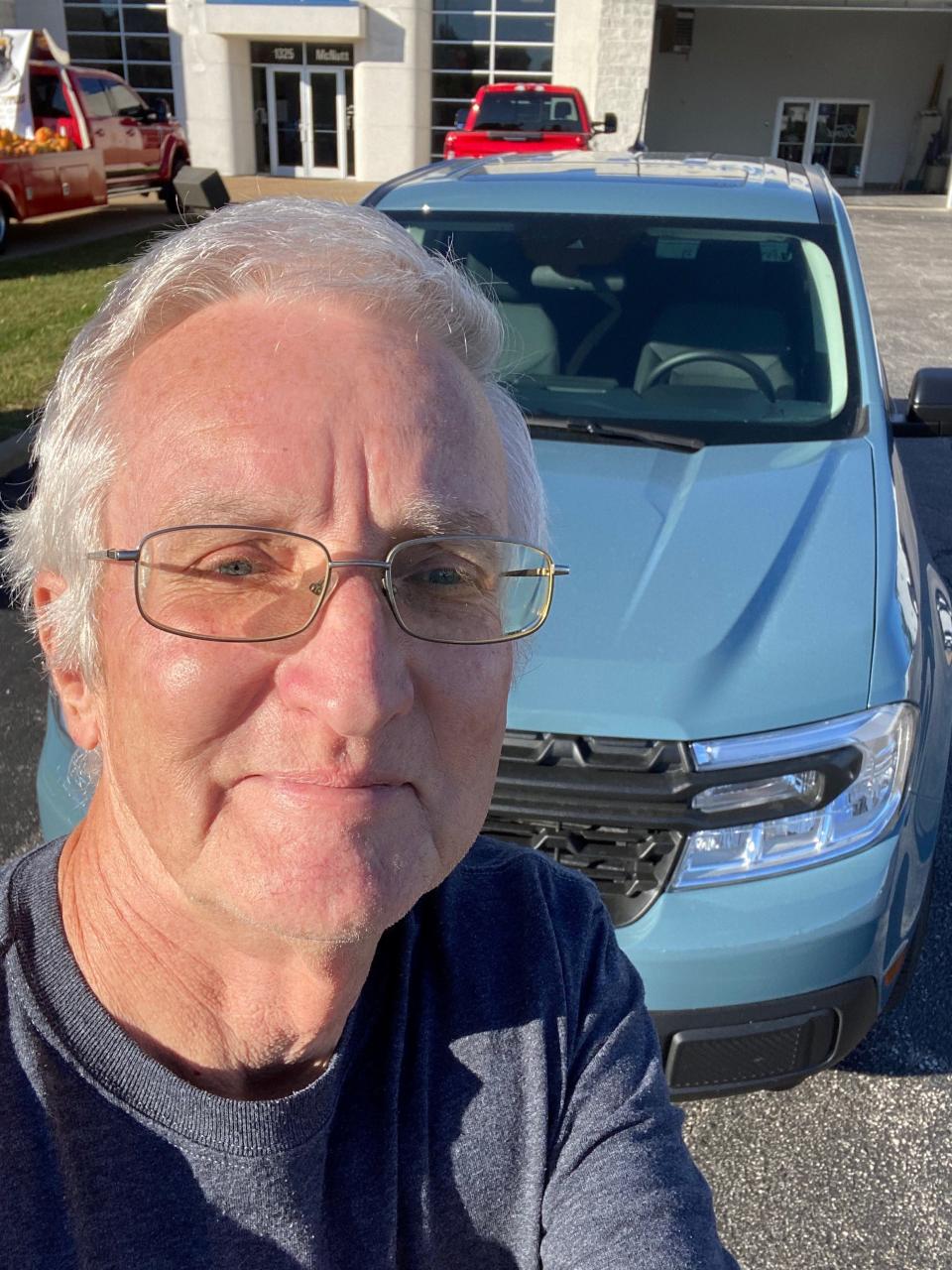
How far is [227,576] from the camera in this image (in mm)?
1113

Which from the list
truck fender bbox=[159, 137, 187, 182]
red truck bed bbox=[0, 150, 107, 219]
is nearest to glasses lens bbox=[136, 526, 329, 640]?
red truck bed bbox=[0, 150, 107, 219]

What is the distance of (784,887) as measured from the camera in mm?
2078

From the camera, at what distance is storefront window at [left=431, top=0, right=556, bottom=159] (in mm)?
24125

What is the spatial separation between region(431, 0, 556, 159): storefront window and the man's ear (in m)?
26.2

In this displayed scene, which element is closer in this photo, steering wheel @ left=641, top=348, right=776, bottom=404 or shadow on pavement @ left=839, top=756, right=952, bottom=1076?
shadow on pavement @ left=839, top=756, right=952, bottom=1076

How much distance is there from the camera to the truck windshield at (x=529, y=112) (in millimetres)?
17219

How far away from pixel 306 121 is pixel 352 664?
27619 mm

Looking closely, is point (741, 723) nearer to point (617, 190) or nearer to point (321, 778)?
point (321, 778)

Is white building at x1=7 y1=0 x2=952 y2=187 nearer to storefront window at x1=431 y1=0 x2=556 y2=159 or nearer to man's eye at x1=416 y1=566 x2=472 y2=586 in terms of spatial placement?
storefront window at x1=431 y1=0 x2=556 y2=159

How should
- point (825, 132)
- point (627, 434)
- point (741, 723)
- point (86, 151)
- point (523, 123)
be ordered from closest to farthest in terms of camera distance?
point (741, 723) → point (627, 434) → point (86, 151) → point (523, 123) → point (825, 132)

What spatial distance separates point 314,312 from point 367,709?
45 cm

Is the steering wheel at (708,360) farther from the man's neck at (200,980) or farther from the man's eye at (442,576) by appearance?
the man's neck at (200,980)

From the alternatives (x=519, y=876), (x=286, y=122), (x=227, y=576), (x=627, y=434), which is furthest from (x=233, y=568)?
(x=286, y=122)

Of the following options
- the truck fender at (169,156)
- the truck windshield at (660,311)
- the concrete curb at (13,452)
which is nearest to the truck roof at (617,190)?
the truck windshield at (660,311)
